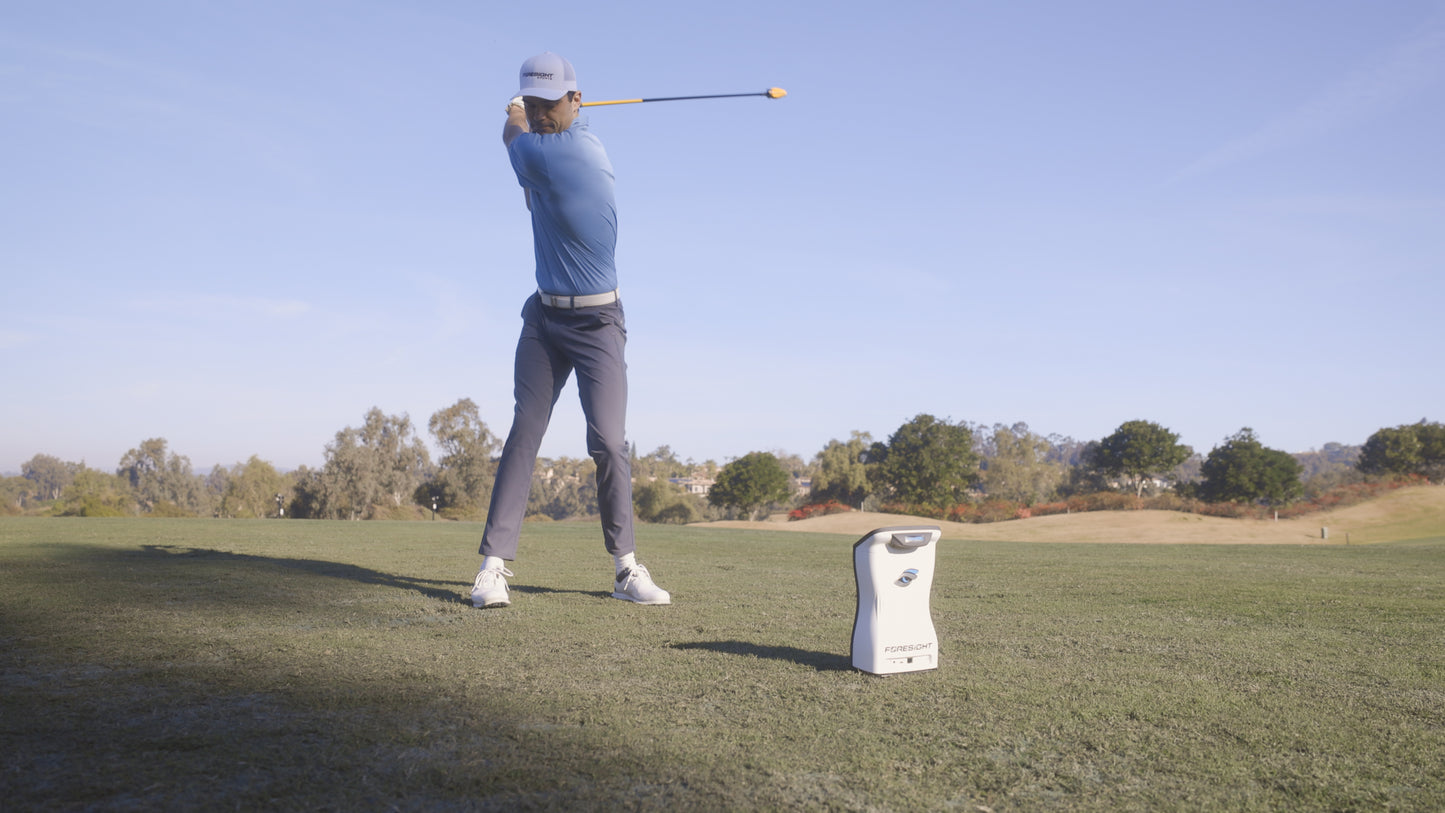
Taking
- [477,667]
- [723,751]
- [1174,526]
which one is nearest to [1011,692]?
[723,751]

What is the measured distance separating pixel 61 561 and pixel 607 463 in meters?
3.96

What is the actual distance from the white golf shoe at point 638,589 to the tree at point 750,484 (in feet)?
189

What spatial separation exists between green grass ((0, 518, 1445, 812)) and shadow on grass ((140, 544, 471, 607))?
0.12 m

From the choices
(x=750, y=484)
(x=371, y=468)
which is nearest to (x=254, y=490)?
(x=371, y=468)

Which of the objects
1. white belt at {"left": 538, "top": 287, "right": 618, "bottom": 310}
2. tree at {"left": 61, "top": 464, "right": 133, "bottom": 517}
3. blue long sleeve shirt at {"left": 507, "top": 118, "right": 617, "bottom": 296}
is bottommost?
tree at {"left": 61, "top": 464, "right": 133, "bottom": 517}

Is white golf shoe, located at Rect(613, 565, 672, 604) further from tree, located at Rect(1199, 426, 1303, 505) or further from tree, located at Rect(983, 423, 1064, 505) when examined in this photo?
tree, located at Rect(983, 423, 1064, 505)

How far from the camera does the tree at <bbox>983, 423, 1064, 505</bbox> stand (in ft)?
306

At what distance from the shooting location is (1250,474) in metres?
49.4

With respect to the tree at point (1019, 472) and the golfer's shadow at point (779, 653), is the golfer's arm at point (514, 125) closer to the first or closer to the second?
the golfer's shadow at point (779, 653)

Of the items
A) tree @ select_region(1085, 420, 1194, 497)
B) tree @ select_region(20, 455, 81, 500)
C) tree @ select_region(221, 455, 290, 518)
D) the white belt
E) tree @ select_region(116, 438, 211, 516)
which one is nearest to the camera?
the white belt

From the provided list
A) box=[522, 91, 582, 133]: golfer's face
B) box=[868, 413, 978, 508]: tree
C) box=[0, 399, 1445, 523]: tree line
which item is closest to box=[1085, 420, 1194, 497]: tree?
box=[0, 399, 1445, 523]: tree line

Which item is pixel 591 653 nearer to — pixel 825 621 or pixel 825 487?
pixel 825 621

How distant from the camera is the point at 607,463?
16.5 feet

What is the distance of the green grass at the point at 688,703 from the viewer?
1.81 meters
